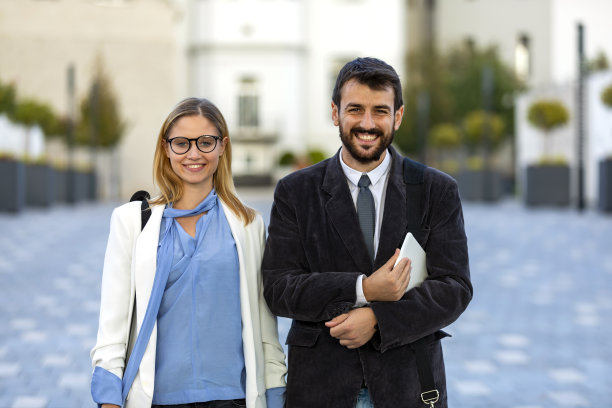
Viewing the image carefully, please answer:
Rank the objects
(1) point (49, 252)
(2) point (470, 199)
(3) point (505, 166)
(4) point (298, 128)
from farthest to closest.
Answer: (4) point (298, 128)
(3) point (505, 166)
(2) point (470, 199)
(1) point (49, 252)

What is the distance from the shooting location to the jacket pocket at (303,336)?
2.14 meters

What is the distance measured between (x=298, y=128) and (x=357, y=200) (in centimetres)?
3921

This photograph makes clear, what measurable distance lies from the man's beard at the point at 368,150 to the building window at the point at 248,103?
39127 mm

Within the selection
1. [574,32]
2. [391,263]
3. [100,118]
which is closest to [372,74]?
[391,263]

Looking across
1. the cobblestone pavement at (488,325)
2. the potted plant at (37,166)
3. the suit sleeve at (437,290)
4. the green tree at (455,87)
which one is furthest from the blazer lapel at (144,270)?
the green tree at (455,87)

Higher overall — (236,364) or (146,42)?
(146,42)

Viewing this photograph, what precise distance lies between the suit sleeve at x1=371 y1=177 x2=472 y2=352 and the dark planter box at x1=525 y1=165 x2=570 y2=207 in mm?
18272

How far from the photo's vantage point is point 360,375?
2111mm

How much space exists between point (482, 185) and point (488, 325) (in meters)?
19.2

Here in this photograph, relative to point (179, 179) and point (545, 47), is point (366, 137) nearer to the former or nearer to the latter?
point (179, 179)

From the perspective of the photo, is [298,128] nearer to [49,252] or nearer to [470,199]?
[470,199]

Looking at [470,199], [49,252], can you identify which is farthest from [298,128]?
[49,252]

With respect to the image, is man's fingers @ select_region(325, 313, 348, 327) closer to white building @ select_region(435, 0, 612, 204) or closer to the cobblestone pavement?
the cobblestone pavement

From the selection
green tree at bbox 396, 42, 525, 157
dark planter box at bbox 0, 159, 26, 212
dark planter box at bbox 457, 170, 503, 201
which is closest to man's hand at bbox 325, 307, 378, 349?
dark planter box at bbox 0, 159, 26, 212
